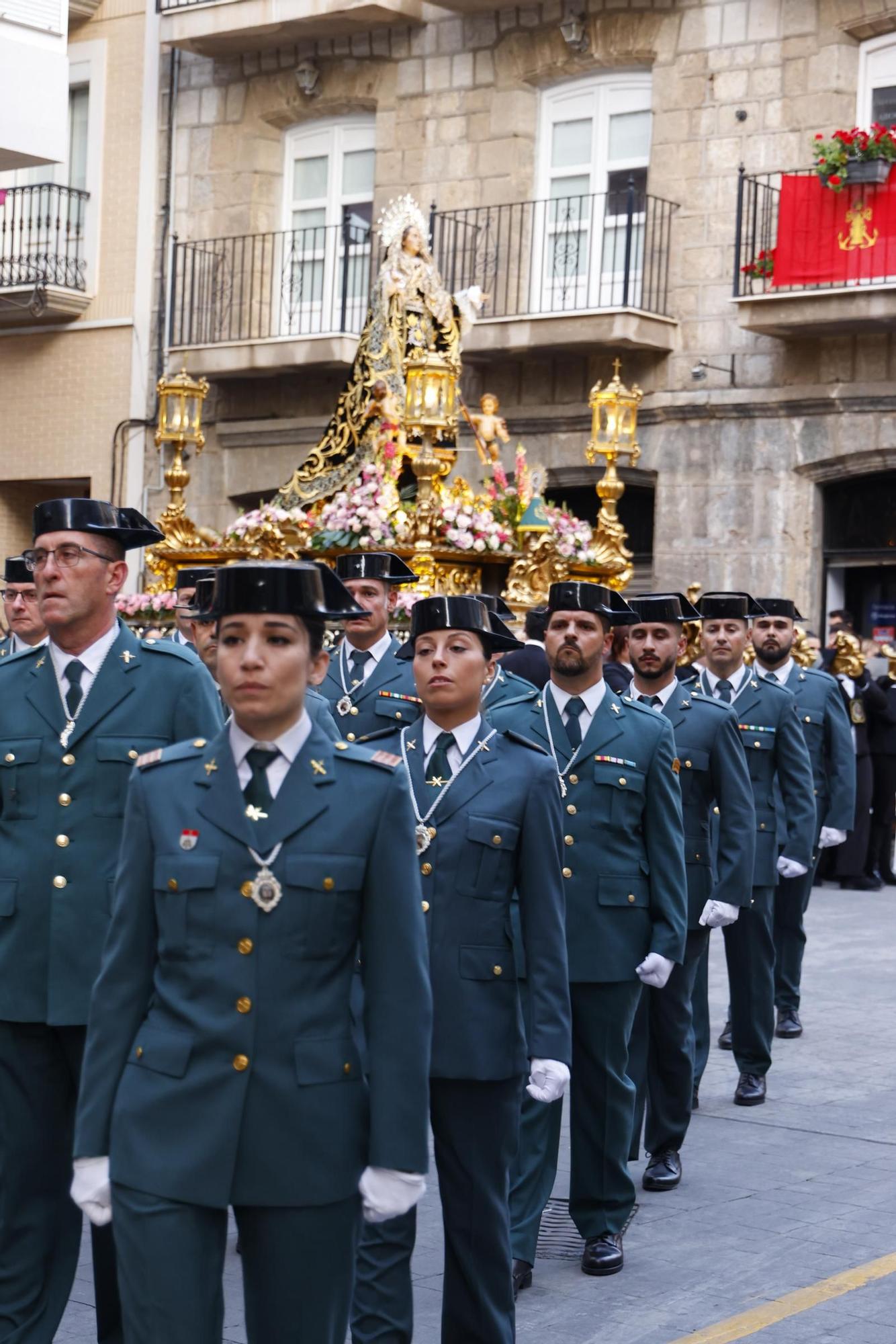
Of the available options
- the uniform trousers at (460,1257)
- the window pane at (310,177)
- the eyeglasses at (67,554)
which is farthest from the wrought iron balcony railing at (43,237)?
the uniform trousers at (460,1257)

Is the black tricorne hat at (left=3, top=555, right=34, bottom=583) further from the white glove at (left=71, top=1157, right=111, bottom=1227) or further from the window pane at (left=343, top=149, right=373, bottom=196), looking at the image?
the window pane at (left=343, top=149, right=373, bottom=196)

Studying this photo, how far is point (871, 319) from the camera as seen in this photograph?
18719 millimetres

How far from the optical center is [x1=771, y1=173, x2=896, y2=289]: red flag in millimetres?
18797

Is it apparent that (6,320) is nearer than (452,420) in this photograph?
No

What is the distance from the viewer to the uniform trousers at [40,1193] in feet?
16.1

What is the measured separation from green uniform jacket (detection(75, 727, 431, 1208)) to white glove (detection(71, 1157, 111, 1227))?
24mm

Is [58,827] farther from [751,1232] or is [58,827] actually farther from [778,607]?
[778,607]

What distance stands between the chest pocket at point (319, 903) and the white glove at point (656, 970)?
2.64 metres

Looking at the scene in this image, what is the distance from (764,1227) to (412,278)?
10.3 m

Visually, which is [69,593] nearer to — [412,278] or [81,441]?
[412,278]

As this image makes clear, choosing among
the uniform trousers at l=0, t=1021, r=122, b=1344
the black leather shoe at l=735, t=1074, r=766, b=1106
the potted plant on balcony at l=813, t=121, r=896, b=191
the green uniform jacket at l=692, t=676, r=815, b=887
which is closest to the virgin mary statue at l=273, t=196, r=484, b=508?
the potted plant on balcony at l=813, t=121, r=896, b=191

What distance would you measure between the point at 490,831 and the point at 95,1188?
68.3 inches

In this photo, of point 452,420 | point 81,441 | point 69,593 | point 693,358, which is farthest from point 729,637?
point 81,441

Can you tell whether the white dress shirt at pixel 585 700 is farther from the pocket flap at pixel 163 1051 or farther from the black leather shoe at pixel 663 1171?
the pocket flap at pixel 163 1051
